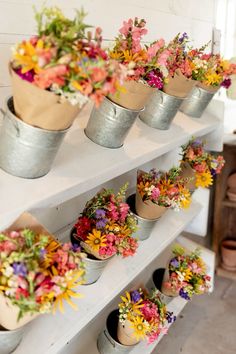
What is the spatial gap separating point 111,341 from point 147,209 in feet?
1.81

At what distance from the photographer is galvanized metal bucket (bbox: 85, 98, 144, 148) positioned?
1.09m

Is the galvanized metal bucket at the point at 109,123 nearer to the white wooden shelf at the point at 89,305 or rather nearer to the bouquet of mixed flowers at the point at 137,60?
the bouquet of mixed flowers at the point at 137,60

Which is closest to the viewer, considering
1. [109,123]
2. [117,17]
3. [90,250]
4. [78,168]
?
[78,168]

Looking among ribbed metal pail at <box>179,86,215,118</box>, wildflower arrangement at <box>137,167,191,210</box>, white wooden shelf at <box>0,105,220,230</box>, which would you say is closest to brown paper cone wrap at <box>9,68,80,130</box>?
white wooden shelf at <box>0,105,220,230</box>

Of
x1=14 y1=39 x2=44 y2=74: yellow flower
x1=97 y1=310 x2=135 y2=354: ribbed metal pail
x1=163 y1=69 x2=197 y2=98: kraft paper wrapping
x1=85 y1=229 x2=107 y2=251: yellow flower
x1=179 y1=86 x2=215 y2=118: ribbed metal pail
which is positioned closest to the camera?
x1=14 y1=39 x2=44 y2=74: yellow flower

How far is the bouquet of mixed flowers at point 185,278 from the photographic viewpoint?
1.77 meters

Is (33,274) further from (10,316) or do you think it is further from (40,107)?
(40,107)

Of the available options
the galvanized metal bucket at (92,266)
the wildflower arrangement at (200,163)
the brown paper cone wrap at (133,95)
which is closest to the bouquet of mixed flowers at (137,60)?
the brown paper cone wrap at (133,95)

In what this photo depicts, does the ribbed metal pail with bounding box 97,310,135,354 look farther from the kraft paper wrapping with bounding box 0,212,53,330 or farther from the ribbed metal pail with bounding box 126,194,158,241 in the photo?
the kraft paper wrapping with bounding box 0,212,53,330

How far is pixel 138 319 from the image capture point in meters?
1.46

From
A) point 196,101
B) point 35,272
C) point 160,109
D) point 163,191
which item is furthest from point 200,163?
point 35,272

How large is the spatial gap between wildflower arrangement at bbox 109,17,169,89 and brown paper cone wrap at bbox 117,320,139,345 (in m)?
0.92

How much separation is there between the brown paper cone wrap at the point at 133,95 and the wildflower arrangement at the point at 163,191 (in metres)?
0.49

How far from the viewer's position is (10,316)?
32.5 inches
